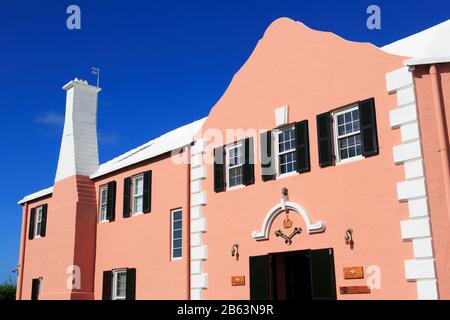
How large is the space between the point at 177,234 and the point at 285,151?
16.9 feet

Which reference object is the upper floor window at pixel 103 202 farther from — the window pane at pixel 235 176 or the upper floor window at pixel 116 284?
the window pane at pixel 235 176

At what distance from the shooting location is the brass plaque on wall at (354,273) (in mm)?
11711

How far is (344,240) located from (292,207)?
1.77 meters

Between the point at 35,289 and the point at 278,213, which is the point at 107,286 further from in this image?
the point at 278,213

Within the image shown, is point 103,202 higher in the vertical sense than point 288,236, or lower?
higher

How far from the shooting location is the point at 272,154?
47.1 feet

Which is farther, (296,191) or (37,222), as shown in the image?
(37,222)

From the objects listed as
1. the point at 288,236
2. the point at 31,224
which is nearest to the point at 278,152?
the point at 288,236

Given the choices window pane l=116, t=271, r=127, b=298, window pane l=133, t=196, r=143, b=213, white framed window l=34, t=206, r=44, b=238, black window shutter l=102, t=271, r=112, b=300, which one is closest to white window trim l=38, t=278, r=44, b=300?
white framed window l=34, t=206, r=44, b=238

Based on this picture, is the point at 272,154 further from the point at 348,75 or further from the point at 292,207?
the point at 348,75

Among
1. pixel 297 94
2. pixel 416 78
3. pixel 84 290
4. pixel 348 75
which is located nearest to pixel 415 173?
pixel 416 78

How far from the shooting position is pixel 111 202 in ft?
66.7

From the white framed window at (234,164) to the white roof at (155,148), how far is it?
1829mm

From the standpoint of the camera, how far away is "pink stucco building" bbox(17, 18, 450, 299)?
1114cm
